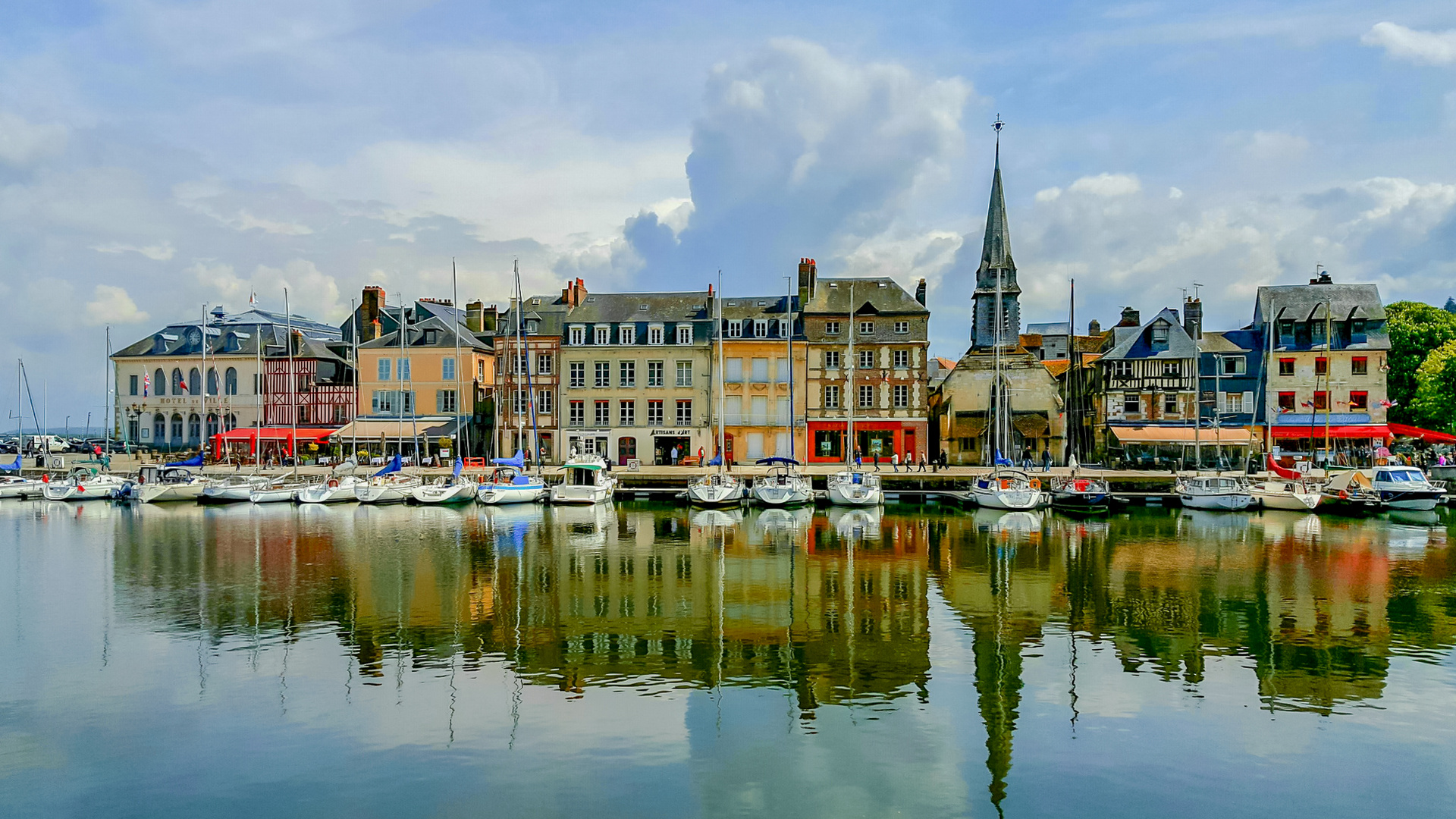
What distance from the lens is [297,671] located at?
14953mm

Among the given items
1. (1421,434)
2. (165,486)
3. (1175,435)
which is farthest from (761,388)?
(1421,434)

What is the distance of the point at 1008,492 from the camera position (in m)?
39.1

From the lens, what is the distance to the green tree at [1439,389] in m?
46.4

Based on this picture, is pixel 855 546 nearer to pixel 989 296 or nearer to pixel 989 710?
pixel 989 710

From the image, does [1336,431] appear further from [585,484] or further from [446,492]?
[446,492]

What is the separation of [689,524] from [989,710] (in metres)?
22.1

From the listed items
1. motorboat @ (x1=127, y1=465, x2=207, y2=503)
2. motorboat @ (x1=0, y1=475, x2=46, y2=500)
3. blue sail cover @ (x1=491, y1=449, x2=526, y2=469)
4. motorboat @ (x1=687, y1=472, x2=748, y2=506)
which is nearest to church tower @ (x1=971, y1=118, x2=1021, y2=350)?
motorboat @ (x1=687, y1=472, x2=748, y2=506)

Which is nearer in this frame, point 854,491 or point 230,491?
point 854,491

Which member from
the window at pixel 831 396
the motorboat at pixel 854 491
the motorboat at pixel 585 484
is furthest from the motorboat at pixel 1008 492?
the motorboat at pixel 585 484

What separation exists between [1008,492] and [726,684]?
27493 millimetres

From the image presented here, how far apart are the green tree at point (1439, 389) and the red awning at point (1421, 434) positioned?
73 cm

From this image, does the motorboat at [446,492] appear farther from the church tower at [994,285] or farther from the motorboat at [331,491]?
the church tower at [994,285]

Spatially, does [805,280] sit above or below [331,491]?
above

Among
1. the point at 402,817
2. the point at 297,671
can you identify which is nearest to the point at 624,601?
the point at 297,671
